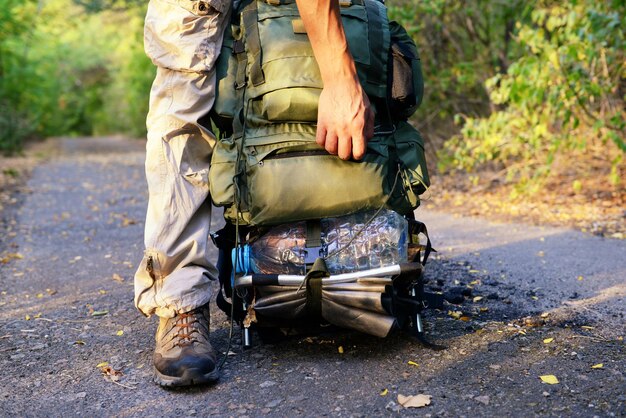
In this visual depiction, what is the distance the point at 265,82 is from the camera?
2527mm

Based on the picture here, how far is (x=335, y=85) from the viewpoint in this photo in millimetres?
2410

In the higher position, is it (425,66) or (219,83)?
(219,83)

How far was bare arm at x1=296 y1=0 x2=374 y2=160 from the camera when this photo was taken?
7.84 ft

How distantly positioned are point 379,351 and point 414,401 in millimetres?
450

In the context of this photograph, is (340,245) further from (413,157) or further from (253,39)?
(253,39)

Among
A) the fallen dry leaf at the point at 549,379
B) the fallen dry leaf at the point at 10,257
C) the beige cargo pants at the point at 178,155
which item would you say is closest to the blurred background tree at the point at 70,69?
the fallen dry leaf at the point at 10,257

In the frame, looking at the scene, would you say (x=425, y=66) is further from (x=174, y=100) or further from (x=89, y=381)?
(x=89, y=381)

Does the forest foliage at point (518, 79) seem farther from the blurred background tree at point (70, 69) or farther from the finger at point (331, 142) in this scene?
the finger at point (331, 142)

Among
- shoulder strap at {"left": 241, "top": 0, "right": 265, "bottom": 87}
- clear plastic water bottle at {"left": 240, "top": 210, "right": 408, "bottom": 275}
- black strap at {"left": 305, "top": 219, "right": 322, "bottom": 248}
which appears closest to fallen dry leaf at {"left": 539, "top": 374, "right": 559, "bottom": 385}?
clear plastic water bottle at {"left": 240, "top": 210, "right": 408, "bottom": 275}

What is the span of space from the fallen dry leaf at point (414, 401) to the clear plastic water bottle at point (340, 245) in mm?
508

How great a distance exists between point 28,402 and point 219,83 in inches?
50.0

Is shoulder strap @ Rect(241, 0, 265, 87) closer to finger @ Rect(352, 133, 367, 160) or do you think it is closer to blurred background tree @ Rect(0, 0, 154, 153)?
finger @ Rect(352, 133, 367, 160)

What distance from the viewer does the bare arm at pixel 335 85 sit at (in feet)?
7.84

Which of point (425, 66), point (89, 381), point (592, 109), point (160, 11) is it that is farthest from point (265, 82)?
point (425, 66)
